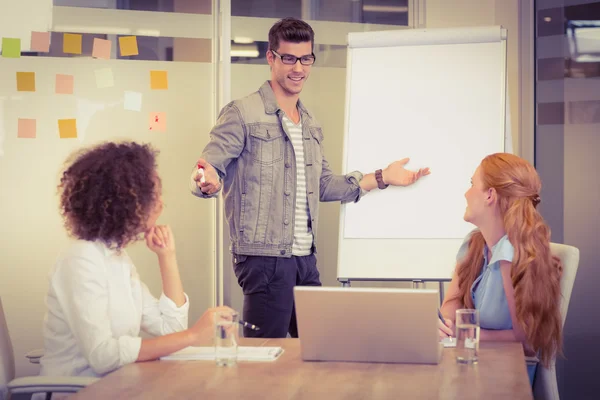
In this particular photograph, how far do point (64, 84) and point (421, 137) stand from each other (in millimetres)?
1757

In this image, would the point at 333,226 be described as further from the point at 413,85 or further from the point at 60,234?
the point at 60,234

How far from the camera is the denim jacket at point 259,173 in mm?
3045

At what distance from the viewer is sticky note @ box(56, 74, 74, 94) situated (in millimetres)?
3800

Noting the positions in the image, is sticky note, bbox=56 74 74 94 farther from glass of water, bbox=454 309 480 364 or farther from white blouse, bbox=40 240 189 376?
glass of water, bbox=454 309 480 364

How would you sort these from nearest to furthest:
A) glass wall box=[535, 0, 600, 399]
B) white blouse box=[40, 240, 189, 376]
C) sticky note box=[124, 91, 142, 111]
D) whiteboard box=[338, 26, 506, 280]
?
white blouse box=[40, 240, 189, 376]
whiteboard box=[338, 26, 506, 280]
glass wall box=[535, 0, 600, 399]
sticky note box=[124, 91, 142, 111]

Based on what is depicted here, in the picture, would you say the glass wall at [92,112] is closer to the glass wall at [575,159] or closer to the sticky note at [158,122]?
the sticky note at [158,122]

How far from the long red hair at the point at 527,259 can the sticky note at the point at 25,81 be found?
2.31 metres

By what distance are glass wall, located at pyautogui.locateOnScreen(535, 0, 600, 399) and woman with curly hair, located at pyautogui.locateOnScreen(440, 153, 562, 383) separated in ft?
4.68

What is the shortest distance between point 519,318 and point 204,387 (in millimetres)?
1013

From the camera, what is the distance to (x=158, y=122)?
3977 mm

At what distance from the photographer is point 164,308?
222cm

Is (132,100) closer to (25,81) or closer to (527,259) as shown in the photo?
(25,81)

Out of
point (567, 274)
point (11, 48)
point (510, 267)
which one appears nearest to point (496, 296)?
point (510, 267)

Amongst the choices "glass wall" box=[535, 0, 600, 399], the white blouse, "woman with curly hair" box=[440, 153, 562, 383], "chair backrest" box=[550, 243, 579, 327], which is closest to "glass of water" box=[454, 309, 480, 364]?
"woman with curly hair" box=[440, 153, 562, 383]
